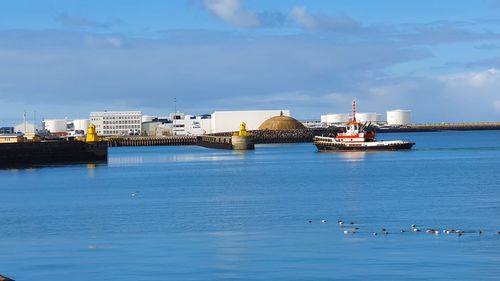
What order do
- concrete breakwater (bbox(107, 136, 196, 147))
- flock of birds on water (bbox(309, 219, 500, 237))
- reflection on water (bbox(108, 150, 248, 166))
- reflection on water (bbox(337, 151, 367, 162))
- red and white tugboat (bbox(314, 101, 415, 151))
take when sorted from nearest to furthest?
flock of birds on water (bbox(309, 219, 500, 237)) → reflection on water (bbox(337, 151, 367, 162)) → reflection on water (bbox(108, 150, 248, 166)) → red and white tugboat (bbox(314, 101, 415, 151)) → concrete breakwater (bbox(107, 136, 196, 147))

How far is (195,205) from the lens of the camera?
48750 millimetres

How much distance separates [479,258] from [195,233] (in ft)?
34.8

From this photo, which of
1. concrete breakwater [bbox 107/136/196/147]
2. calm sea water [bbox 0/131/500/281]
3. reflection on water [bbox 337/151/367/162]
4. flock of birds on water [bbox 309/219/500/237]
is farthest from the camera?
concrete breakwater [bbox 107/136/196/147]

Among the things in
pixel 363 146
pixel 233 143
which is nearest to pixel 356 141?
pixel 363 146

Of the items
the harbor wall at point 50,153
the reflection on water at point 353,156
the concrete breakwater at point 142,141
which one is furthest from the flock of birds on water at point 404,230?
the concrete breakwater at point 142,141

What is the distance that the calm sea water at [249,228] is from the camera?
27.5 m

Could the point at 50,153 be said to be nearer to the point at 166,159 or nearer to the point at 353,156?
the point at 166,159

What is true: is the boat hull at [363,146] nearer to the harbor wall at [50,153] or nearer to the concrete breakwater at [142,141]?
the harbor wall at [50,153]

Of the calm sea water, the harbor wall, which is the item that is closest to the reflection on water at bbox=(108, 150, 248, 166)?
the harbor wall

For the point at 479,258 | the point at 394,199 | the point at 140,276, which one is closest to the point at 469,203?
the point at 394,199

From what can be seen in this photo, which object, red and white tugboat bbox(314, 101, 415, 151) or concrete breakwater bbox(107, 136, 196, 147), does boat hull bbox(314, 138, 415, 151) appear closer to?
red and white tugboat bbox(314, 101, 415, 151)

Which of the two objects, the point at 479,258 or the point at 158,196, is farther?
the point at 158,196

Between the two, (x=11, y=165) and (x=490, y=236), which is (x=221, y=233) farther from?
(x=11, y=165)

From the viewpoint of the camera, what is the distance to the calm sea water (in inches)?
1083
